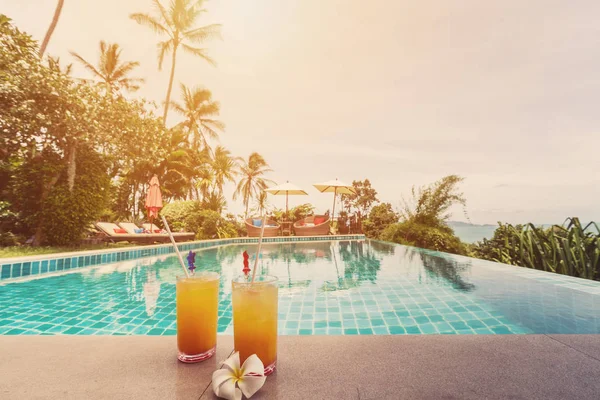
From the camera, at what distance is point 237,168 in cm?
2292

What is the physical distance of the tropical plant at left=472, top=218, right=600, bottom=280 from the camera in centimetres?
416

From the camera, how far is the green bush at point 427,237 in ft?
33.8

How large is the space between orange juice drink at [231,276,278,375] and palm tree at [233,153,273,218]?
73.8ft

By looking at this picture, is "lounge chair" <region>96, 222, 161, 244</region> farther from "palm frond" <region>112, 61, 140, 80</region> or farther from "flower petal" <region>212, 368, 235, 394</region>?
"palm frond" <region>112, 61, 140, 80</region>

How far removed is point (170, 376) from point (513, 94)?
75.0 feet

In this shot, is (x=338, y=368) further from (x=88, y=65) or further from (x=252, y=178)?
(x=252, y=178)

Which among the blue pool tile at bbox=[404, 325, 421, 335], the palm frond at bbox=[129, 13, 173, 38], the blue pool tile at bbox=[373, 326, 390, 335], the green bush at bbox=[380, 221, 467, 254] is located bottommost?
the blue pool tile at bbox=[373, 326, 390, 335]

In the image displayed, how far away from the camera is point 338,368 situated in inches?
30.7

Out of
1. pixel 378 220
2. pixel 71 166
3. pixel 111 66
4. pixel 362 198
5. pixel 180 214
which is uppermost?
pixel 111 66

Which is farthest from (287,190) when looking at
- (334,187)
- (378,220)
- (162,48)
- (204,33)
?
(162,48)

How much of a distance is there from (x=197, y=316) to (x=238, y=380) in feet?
0.96

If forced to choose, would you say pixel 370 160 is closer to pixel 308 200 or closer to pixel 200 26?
pixel 308 200

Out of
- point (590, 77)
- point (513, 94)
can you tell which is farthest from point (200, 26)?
point (590, 77)

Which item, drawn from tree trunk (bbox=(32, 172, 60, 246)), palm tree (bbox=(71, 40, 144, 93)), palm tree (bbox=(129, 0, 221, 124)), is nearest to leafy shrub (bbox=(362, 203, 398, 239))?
palm tree (bbox=(129, 0, 221, 124))
